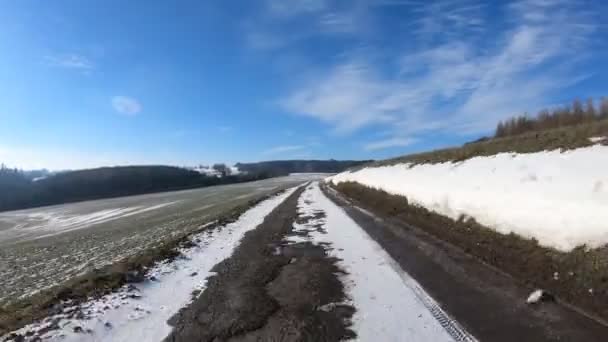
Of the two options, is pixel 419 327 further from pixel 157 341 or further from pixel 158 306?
pixel 158 306

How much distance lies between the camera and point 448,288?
6844 millimetres

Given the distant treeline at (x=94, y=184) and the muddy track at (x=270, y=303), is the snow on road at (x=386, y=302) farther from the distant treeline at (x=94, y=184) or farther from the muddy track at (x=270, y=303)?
the distant treeline at (x=94, y=184)

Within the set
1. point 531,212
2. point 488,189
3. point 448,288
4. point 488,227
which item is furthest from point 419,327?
point 488,189

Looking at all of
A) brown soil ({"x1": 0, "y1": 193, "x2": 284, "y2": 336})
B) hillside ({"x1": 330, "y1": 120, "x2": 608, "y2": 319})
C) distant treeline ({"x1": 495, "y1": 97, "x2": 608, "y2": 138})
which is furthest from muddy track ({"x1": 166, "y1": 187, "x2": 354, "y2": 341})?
distant treeline ({"x1": 495, "y1": 97, "x2": 608, "y2": 138})

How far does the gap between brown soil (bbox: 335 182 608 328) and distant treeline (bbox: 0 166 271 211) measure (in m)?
111

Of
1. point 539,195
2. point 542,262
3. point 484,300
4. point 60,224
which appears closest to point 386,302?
point 484,300

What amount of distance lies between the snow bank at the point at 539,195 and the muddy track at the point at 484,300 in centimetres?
148

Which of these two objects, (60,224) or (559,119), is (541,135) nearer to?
(559,119)

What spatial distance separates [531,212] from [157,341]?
27.3 ft

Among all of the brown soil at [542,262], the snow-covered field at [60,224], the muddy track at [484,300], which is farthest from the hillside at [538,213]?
the snow-covered field at [60,224]

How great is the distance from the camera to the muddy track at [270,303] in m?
5.71

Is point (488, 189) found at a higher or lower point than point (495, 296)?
higher

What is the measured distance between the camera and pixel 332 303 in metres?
6.67

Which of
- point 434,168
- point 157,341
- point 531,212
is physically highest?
point 434,168
